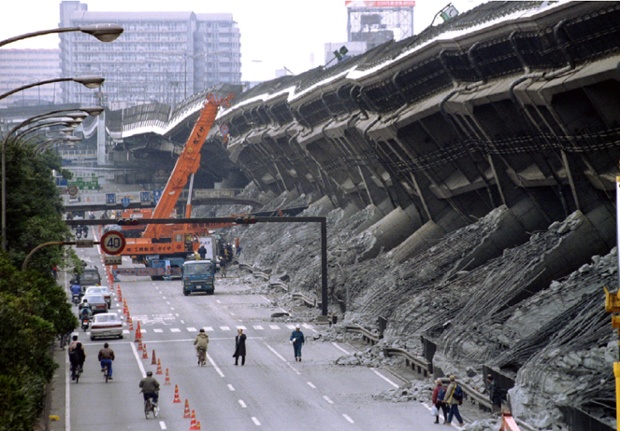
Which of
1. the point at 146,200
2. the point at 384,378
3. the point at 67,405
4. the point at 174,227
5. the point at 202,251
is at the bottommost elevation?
the point at 67,405

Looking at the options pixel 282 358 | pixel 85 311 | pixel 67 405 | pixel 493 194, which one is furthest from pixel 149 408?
pixel 493 194

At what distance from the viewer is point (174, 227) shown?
103938mm

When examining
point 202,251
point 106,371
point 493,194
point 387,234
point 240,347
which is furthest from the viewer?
point 202,251

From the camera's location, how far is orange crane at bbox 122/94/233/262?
326 ft

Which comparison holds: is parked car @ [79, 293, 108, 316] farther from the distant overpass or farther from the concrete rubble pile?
the distant overpass

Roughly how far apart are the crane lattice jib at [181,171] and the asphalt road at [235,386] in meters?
31.5

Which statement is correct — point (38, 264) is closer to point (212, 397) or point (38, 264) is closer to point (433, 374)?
point (212, 397)

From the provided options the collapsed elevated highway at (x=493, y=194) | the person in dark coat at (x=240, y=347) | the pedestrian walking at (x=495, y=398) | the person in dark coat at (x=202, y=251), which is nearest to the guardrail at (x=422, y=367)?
the pedestrian walking at (x=495, y=398)

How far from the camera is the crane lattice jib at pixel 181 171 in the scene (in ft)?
338

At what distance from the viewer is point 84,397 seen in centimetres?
4469

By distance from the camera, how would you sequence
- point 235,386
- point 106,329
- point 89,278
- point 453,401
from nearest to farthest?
point 453,401, point 235,386, point 106,329, point 89,278

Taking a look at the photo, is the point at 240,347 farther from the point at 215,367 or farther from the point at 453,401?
the point at 453,401

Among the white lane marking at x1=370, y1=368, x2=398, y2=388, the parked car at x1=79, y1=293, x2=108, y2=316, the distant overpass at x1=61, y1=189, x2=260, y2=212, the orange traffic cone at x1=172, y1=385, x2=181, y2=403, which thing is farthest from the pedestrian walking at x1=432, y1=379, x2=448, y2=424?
the distant overpass at x1=61, y1=189, x2=260, y2=212

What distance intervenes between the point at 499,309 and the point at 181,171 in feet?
194
